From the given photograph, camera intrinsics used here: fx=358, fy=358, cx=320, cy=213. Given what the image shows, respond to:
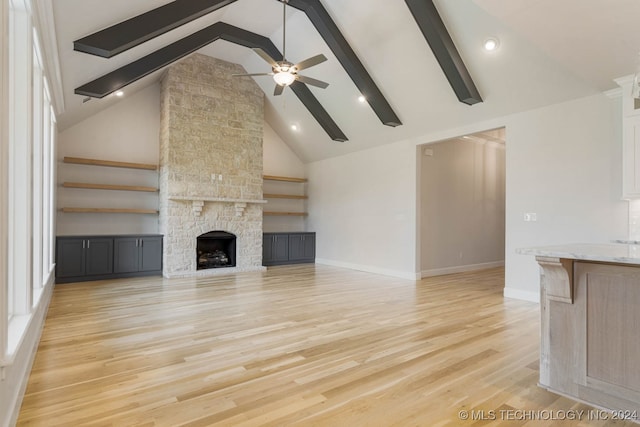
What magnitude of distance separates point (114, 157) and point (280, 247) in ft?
13.5

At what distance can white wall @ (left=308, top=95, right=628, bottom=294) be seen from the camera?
449cm

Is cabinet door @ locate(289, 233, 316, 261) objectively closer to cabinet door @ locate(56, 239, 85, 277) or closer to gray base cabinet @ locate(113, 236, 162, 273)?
gray base cabinet @ locate(113, 236, 162, 273)

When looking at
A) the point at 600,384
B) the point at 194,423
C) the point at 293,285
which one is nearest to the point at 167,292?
the point at 293,285

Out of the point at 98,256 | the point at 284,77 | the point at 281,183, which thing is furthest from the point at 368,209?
the point at 98,256

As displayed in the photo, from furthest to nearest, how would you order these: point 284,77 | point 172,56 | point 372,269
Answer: point 372,269 → point 172,56 → point 284,77

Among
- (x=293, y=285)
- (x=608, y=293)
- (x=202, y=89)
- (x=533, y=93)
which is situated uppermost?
(x=202, y=89)

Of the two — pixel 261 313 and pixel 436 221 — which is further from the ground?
pixel 436 221

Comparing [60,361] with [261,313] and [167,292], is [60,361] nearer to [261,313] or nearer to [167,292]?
[261,313]

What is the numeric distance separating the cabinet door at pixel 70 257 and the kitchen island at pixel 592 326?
6.81m

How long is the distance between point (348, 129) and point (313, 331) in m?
5.16

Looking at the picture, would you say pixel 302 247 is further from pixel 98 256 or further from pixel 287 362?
pixel 287 362

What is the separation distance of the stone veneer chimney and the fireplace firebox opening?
221 millimetres

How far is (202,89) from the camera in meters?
7.44

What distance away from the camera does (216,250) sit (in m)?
8.15
